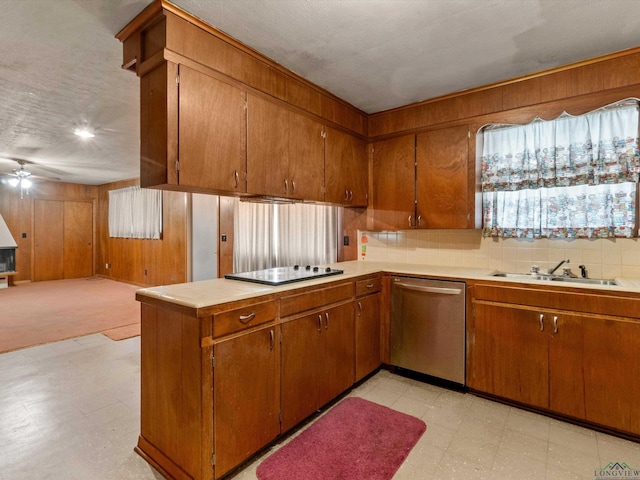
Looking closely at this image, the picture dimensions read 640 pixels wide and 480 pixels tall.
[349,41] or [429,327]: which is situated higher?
[349,41]

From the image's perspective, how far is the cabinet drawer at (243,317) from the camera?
1632mm

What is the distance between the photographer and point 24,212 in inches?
298

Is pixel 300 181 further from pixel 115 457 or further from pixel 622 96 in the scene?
pixel 622 96

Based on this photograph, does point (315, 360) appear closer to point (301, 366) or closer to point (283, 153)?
point (301, 366)

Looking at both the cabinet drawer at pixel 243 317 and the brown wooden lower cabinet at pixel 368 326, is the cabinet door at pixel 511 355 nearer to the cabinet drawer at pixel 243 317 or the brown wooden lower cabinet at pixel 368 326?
the brown wooden lower cabinet at pixel 368 326

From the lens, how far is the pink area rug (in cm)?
176

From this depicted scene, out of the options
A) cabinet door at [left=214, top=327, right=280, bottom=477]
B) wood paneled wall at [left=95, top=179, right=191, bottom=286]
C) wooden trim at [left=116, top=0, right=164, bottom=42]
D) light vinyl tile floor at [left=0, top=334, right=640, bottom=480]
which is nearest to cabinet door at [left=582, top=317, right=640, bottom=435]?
light vinyl tile floor at [left=0, top=334, right=640, bottom=480]

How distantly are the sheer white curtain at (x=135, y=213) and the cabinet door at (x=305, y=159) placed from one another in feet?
15.6

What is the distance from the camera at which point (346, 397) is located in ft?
8.42

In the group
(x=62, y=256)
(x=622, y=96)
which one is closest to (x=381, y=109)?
(x=622, y=96)

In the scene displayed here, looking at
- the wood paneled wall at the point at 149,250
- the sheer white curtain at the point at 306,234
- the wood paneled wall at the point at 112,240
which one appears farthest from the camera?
the wood paneled wall at the point at 112,240

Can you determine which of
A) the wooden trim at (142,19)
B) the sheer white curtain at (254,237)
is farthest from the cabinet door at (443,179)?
the wooden trim at (142,19)

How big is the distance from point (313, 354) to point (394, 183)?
1.91 meters

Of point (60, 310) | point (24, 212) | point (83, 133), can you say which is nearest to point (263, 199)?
point (83, 133)
